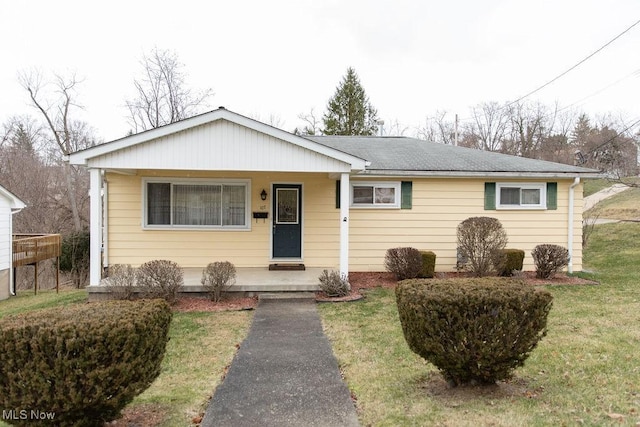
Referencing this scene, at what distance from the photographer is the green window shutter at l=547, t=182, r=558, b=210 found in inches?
396

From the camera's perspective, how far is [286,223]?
32.7 ft

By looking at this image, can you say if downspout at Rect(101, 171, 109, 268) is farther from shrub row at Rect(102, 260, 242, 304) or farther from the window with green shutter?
the window with green shutter

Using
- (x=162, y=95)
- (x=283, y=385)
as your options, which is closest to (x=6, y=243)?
(x=162, y=95)

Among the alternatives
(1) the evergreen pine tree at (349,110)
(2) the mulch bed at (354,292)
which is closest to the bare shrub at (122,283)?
(2) the mulch bed at (354,292)

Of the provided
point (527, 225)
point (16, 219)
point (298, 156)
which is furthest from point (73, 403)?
point (16, 219)

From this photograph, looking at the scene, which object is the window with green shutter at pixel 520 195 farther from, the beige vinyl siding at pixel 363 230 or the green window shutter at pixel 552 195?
the beige vinyl siding at pixel 363 230

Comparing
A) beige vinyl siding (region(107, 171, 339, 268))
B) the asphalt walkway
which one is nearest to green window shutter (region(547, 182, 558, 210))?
beige vinyl siding (region(107, 171, 339, 268))

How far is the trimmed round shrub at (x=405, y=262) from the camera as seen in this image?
8.95 metres

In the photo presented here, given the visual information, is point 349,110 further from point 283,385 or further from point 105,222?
point 283,385

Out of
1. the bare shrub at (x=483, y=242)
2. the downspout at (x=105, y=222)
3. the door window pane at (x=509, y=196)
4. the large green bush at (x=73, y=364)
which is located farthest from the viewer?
the door window pane at (x=509, y=196)

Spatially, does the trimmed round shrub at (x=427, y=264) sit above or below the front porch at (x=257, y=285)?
above

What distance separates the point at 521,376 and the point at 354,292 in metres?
4.29

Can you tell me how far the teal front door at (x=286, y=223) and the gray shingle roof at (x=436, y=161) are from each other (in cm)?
188

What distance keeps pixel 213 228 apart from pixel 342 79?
23.7m
